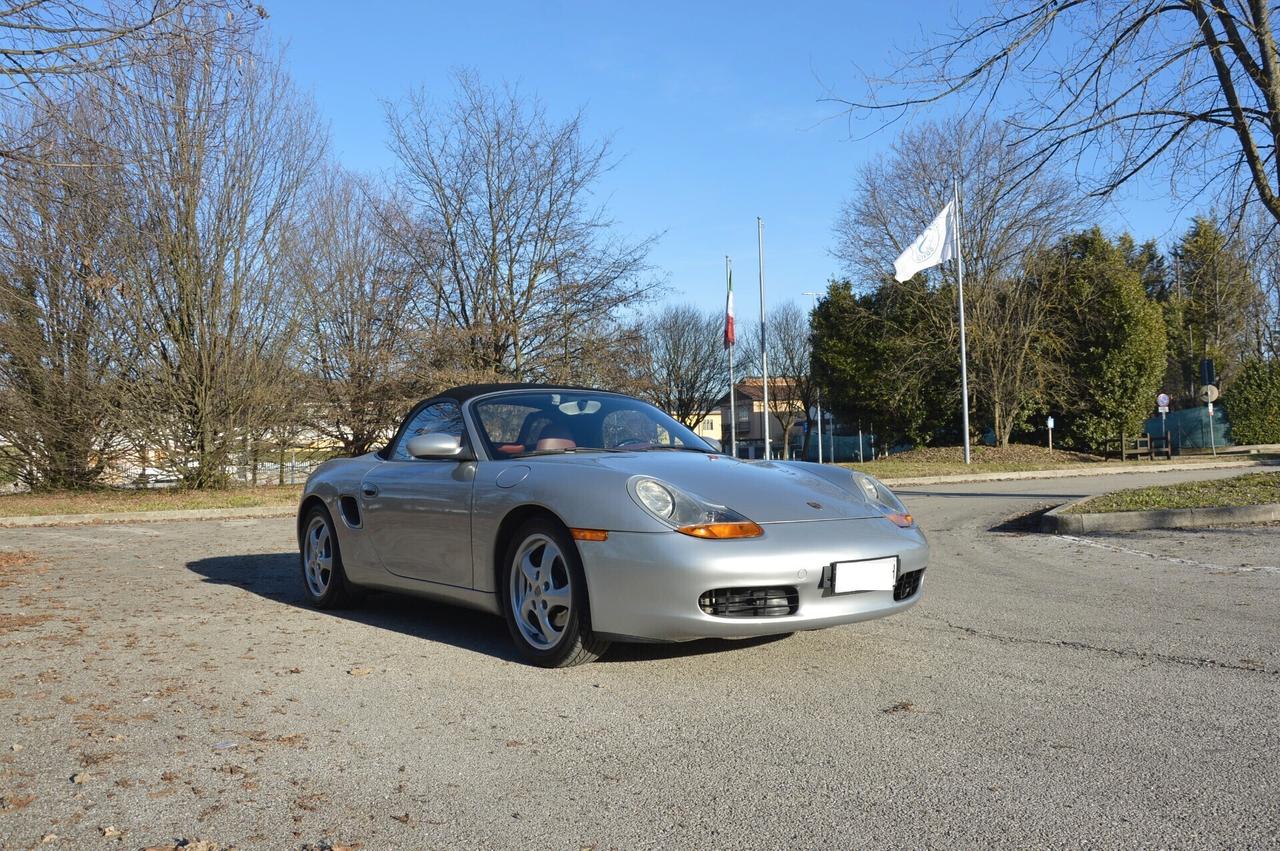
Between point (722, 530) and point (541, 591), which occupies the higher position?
point (722, 530)

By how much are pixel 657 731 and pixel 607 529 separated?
3.31 ft

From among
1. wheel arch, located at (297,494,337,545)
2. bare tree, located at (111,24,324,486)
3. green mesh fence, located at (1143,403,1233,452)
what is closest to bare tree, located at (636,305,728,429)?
green mesh fence, located at (1143,403,1233,452)

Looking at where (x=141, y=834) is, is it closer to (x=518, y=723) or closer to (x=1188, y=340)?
(x=518, y=723)

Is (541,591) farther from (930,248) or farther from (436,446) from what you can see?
(930,248)

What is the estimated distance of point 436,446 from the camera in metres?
5.34

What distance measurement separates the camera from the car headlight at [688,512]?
14.3ft

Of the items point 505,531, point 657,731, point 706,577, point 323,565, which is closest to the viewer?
Answer: point 657,731

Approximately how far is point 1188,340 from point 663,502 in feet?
180

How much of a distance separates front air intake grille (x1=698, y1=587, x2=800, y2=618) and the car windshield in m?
1.39

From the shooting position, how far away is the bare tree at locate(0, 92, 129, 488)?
58.6 feet

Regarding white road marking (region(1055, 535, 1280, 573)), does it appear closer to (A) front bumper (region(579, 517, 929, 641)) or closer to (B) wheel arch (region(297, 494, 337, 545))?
(A) front bumper (region(579, 517, 929, 641))

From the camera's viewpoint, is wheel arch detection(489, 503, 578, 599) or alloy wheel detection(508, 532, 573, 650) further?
wheel arch detection(489, 503, 578, 599)

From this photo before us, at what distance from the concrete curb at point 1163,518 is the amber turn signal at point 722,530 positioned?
7700mm

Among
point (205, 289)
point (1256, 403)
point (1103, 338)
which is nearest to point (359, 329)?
point (205, 289)
